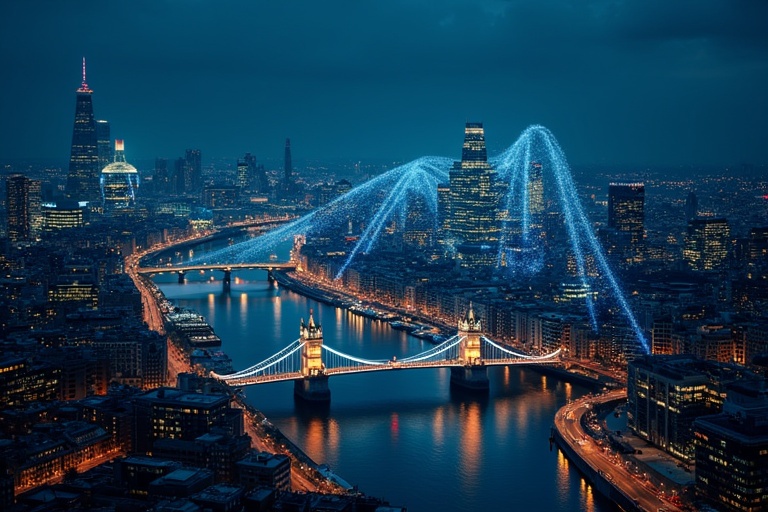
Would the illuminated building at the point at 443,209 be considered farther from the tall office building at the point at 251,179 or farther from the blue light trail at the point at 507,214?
the tall office building at the point at 251,179

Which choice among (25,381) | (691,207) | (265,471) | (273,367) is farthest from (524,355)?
(691,207)

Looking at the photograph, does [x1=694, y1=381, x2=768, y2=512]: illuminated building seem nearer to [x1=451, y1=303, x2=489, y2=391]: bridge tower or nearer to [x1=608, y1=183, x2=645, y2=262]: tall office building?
[x1=451, y1=303, x2=489, y2=391]: bridge tower

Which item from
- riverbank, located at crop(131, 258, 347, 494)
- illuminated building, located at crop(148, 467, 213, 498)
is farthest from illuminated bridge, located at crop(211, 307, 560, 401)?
illuminated building, located at crop(148, 467, 213, 498)

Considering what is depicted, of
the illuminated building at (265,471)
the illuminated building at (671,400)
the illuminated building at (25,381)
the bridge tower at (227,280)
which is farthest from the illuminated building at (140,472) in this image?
the bridge tower at (227,280)

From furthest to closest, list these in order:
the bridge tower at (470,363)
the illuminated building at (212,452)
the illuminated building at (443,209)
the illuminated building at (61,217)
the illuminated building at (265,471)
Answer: the illuminated building at (61,217) → the illuminated building at (443,209) → the bridge tower at (470,363) → the illuminated building at (212,452) → the illuminated building at (265,471)

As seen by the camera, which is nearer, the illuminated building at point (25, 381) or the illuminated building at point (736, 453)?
the illuminated building at point (736, 453)

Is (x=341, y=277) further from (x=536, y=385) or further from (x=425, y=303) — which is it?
(x=536, y=385)

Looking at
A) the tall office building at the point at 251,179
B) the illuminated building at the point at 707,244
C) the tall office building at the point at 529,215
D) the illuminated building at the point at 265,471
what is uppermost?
the tall office building at the point at 251,179
